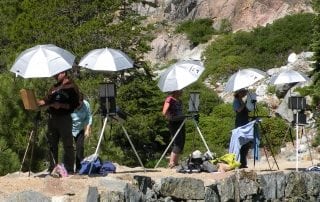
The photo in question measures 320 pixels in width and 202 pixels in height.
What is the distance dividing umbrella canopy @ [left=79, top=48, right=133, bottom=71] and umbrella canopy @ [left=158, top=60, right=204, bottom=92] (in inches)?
40.4

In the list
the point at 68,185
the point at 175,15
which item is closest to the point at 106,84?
the point at 68,185

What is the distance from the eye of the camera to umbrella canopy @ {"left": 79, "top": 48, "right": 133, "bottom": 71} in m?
9.89

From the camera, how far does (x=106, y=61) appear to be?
9.98 meters

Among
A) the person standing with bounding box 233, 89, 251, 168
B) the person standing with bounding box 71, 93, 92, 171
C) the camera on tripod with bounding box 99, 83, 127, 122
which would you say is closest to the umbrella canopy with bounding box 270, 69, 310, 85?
the person standing with bounding box 233, 89, 251, 168

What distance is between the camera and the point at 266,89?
2809 centimetres

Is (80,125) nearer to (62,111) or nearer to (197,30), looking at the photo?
(62,111)

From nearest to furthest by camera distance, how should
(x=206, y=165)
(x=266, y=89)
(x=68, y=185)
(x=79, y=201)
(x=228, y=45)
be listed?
Answer: 1. (x=79, y=201)
2. (x=68, y=185)
3. (x=206, y=165)
4. (x=266, y=89)
5. (x=228, y=45)

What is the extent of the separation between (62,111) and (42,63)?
2.20ft

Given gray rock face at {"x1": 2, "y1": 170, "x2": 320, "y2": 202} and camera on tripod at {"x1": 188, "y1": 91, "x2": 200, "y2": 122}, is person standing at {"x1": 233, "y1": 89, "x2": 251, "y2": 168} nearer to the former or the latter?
camera on tripod at {"x1": 188, "y1": 91, "x2": 200, "y2": 122}

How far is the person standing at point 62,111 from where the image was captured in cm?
883

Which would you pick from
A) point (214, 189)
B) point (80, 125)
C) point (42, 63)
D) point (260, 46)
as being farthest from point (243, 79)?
point (260, 46)

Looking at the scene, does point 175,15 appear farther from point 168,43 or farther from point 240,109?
point 240,109

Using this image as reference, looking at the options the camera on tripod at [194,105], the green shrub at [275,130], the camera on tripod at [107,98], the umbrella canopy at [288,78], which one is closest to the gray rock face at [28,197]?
the camera on tripod at [107,98]

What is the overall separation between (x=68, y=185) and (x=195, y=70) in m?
3.66
